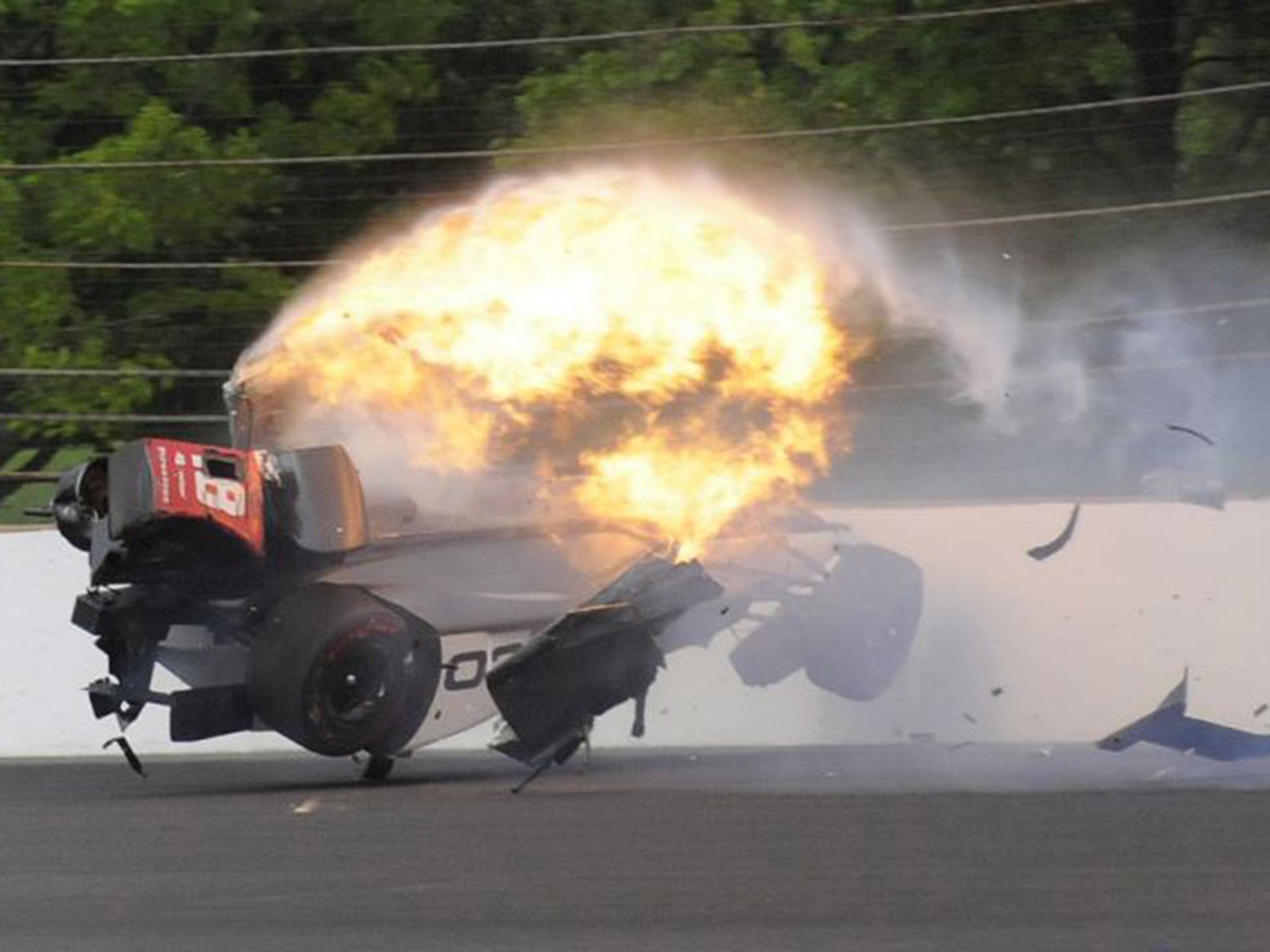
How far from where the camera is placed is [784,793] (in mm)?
9609

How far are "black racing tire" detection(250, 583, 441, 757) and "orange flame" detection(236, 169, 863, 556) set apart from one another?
97 cm

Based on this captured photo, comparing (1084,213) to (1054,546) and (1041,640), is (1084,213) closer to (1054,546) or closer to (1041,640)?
(1054,546)

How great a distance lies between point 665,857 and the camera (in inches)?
317

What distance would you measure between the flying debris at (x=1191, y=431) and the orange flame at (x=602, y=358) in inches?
67.3

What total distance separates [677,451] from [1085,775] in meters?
2.34

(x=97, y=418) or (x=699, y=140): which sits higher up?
(x=699, y=140)

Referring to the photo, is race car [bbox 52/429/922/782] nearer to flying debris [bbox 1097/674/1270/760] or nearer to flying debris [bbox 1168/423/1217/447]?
flying debris [bbox 1097/674/1270/760]

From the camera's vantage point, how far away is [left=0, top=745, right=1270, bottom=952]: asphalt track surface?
6852 millimetres

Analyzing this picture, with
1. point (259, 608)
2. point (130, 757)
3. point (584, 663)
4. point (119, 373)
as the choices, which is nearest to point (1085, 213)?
point (584, 663)

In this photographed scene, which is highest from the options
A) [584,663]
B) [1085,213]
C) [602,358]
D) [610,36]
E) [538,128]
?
[610,36]

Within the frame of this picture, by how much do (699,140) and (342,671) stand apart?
168 inches

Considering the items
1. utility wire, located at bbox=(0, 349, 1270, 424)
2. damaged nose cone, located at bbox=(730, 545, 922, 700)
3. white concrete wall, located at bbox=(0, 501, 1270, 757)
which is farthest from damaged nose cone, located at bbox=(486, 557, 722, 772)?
utility wire, located at bbox=(0, 349, 1270, 424)

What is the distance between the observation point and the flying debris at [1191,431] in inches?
470

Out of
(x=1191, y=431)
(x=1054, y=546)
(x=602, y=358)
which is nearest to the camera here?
(x=602, y=358)
